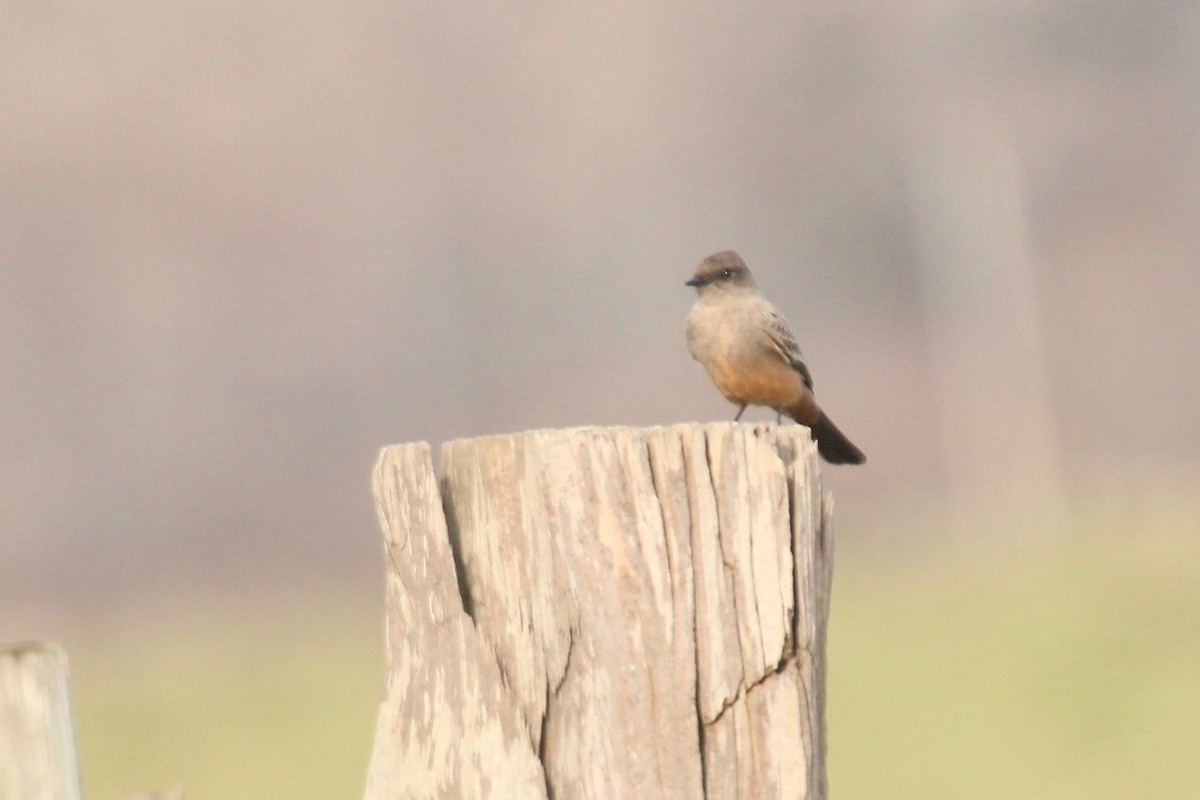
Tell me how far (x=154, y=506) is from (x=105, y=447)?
8.08ft

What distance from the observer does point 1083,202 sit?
2984 cm

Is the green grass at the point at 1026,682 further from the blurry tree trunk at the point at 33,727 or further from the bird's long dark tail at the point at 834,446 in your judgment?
the blurry tree trunk at the point at 33,727

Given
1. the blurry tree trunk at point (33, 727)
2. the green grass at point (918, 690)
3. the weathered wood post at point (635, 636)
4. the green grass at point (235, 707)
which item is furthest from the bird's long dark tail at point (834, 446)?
the blurry tree trunk at point (33, 727)

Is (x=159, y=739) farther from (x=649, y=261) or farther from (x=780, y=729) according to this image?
(x=649, y=261)

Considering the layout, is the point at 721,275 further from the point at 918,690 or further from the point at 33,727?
the point at 33,727

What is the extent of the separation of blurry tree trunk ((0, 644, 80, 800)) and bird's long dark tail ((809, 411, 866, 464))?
3885 millimetres

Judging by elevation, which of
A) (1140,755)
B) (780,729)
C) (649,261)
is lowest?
(1140,755)

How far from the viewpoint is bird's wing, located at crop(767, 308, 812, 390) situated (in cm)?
601

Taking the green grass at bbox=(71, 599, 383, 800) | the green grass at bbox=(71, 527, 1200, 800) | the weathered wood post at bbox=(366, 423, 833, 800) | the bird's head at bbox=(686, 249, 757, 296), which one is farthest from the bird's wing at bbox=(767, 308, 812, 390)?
the weathered wood post at bbox=(366, 423, 833, 800)

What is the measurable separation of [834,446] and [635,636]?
3.81m

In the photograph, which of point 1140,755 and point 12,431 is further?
point 12,431

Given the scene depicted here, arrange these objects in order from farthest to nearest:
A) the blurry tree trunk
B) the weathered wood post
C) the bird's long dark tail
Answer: the bird's long dark tail < the weathered wood post < the blurry tree trunk

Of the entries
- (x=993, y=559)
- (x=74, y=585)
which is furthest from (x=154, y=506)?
(x=993, y=559)

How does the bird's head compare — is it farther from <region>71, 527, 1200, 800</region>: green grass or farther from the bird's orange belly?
<region>71, 527, 1200, 800</region>: green grass
